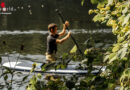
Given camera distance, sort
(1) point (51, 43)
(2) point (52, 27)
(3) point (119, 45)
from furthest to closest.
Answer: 1. (1) point (51, 43)
2. (2) point (52, 27)
3. (3) point (119, 45)

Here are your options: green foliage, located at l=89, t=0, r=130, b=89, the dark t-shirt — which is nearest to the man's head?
the dark t-shirt

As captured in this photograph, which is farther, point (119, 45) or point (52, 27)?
point (52, 27)

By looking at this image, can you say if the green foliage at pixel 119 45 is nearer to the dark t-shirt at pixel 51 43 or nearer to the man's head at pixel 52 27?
the man's head at pixel 52 27

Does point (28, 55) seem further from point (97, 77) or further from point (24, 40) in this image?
point (97, 77)

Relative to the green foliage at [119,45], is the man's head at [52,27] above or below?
above

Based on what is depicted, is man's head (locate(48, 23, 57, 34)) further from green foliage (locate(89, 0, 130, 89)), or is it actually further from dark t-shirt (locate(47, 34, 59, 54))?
green foliage (locate(89, 0, 130, 89))

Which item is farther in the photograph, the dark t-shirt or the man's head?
the dark t-shirt

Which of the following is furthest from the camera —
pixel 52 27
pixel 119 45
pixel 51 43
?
pixel 51 43

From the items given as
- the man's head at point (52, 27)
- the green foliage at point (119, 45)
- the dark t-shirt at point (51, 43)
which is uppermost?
the man's head at point (52, 27)

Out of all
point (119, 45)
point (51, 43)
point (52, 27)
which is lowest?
point (119, 45)

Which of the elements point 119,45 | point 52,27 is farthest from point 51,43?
point 119,45

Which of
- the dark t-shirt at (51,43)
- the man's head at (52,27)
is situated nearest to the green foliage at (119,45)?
the man's head at (52,27)

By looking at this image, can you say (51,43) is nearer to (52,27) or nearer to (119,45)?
(52,27)

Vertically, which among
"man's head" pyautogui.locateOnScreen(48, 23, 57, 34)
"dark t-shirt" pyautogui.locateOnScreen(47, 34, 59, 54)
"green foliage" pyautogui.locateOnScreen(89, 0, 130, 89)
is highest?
"man's head" pyautogui.locateOnScreen(48, 23, 57, 34)
